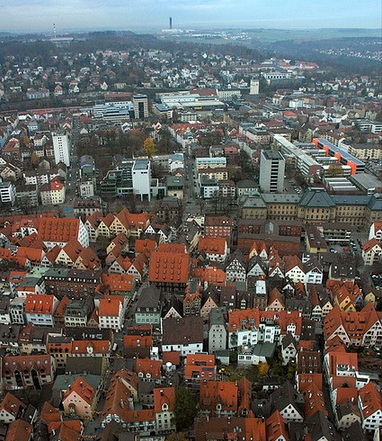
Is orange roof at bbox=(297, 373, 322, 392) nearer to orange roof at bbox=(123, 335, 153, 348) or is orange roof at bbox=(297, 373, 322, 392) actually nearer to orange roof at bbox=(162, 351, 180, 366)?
orange roof at bbox=(162, 351, 180, 366)

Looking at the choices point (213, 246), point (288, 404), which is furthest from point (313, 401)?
point (213, 246)

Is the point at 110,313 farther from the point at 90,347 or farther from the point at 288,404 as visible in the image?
the point at 288,404

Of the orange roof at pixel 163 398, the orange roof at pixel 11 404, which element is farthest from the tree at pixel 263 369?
the orange roof at pixel 11 404

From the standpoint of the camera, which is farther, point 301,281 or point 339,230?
point 339,230

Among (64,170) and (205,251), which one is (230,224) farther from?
(64,170)

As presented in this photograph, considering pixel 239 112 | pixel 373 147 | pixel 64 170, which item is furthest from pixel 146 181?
pixel 239 112

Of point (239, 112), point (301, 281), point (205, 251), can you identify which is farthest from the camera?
point (239, 112)

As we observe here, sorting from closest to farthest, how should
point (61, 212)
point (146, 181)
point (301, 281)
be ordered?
point (301, 281) → point (61, 212) → point (146, 181)
